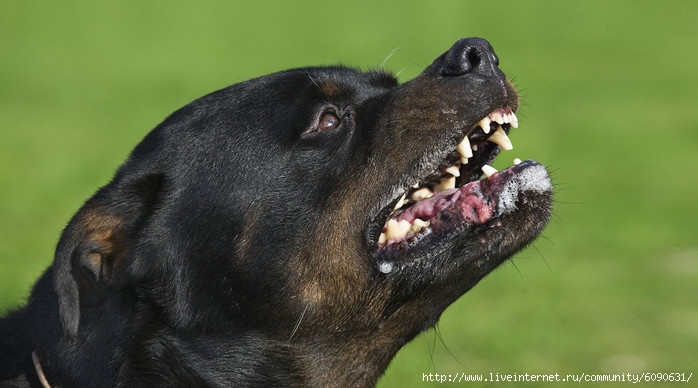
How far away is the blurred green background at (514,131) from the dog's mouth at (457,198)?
0.54 metres

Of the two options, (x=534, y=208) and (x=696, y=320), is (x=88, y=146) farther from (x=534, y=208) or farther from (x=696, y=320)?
(x=534, y=208)

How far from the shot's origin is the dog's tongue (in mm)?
3920

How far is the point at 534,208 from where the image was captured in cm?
393

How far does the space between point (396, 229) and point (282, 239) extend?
0.45 meters

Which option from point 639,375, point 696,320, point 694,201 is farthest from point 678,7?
point 639,375

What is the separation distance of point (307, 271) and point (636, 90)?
51.0 feet

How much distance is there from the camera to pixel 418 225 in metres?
4.06

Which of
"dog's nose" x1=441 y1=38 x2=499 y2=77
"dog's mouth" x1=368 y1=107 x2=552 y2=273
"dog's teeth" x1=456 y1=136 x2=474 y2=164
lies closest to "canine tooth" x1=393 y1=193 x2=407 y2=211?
"dog's mouth" x1=368 y1=107 x2=552 y2=273

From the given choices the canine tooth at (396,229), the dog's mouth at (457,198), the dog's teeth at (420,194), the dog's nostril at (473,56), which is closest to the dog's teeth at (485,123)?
the dog's mouth at (457,198)

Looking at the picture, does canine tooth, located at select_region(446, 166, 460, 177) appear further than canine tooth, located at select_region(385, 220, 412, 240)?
Yes

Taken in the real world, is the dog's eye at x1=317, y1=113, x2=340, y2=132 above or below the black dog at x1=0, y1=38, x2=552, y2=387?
above

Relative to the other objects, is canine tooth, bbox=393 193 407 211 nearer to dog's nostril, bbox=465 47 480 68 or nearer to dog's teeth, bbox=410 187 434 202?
dog's teeth, bbox=410 187 434 202

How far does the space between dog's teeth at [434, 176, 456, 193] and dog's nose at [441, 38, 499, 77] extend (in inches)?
18.5

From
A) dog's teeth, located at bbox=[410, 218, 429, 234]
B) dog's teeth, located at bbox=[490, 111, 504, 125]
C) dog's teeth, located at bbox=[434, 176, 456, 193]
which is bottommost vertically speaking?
dog's teeth, located at bbox=[434, 176, 456, 193]
